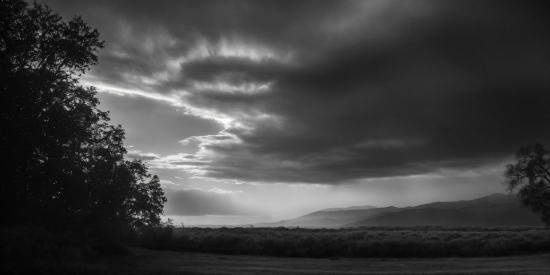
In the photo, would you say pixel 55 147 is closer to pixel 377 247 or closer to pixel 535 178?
pixel 377 247

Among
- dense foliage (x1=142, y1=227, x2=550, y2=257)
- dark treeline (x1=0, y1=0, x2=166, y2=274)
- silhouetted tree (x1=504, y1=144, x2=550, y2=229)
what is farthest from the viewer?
silhouetted tree (x1=504, y1=144, x2=550, y2=229)

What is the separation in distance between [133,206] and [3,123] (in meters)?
13.6

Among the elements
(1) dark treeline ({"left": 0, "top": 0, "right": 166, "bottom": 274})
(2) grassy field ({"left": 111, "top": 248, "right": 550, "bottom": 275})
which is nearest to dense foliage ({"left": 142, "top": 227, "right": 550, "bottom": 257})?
(2) grassy field ({"left": 111, "top": 248, "right": 550, "bottom": 275})

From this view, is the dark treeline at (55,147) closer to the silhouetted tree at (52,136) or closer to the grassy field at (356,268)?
the silhouetted tree at (52,136)

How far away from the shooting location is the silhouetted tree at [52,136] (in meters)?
23.8

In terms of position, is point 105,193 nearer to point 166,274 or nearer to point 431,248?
point 166,274

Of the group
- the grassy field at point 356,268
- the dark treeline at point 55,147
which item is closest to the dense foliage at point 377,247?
the grassy field at point 356,268

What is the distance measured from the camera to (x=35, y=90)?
24719mm

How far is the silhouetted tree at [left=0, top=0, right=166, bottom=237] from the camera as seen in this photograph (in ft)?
77.9

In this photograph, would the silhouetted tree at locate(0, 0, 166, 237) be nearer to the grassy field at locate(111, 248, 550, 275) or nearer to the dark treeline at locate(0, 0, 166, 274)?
the dark treeline at locate(0, 0, 166, 274)

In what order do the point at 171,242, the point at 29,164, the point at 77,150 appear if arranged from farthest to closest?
the point at 171,242
the point at 77,150
the point at 29,164

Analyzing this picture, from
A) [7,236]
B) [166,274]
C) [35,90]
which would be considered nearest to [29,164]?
[35,90]

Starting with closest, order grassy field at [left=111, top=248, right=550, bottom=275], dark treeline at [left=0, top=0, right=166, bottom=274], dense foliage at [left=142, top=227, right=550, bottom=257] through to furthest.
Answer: grassy field at [left=111, top=248, right=550, bottom=275] < dark treeline at [left=0, top=0, right=166, bottom=274] < dense foliage at [left=142, top=227, right=550, bottom=257]

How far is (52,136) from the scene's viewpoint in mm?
25047
